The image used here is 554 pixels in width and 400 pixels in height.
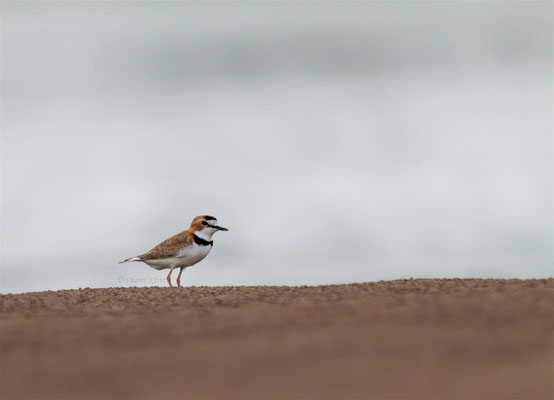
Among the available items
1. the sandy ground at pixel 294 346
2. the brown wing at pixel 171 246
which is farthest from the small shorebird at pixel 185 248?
the sandy ground at pixel 294 346

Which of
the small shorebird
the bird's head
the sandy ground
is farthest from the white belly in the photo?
the sandy ground

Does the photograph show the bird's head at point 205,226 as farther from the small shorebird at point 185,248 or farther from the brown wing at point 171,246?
the brown wing at point 171,246

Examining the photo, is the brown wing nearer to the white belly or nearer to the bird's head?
the white belly

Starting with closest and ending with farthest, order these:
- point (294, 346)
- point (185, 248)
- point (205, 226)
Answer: point (294, 346) < point (185, 248) < point (205, 226)

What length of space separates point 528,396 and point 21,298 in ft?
25.8

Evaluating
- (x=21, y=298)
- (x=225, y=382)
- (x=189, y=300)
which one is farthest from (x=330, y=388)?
(x=21, y=298)

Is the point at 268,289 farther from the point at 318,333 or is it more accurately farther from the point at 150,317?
the point at 318,333

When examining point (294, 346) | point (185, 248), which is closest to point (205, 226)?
point (185, 248)

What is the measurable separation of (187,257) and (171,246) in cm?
41

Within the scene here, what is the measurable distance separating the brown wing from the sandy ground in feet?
16.9

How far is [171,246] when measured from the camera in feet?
53.5

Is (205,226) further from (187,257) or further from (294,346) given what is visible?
(294,346)

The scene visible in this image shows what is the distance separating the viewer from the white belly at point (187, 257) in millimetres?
16125

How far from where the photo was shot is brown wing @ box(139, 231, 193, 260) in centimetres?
1619
